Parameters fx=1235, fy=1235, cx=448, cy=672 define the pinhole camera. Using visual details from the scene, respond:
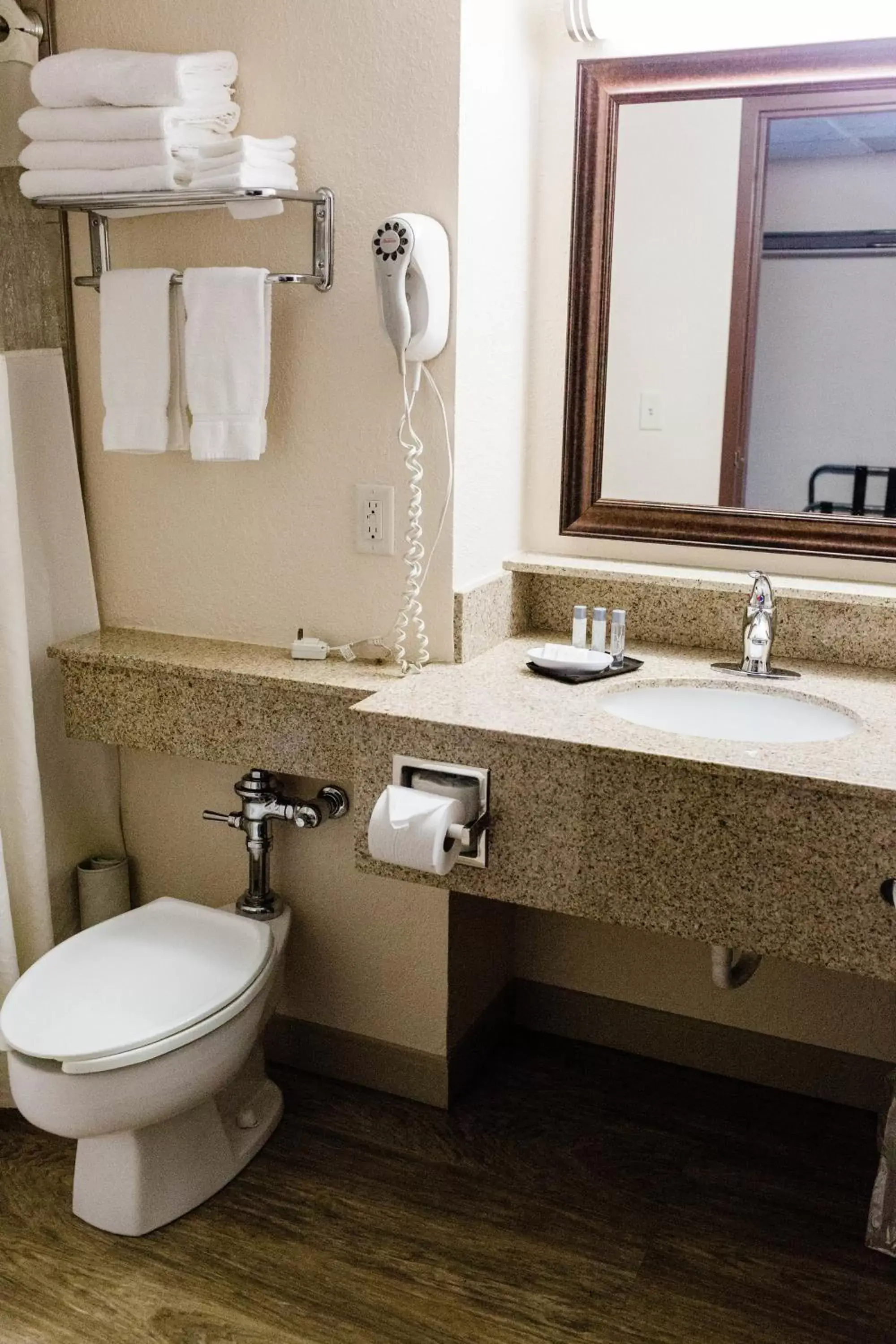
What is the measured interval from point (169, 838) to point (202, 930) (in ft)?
1.09

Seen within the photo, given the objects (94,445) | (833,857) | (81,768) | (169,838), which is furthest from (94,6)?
(833,857)

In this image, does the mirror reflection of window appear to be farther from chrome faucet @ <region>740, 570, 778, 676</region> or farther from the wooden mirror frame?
chrome faucet @ <region>740, 570, 778, 676</region>

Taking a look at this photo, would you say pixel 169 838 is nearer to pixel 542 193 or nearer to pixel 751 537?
pixel 751 537

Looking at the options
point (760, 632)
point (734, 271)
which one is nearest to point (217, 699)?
point (760, 632)

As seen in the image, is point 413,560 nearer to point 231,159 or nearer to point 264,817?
point 264,817

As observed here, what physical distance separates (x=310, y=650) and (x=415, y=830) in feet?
1.63

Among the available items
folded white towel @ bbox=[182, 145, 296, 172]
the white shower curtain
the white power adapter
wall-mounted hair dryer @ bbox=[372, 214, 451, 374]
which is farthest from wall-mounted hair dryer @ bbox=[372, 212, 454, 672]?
the white shower curtain

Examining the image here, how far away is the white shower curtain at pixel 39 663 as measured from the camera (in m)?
1.98

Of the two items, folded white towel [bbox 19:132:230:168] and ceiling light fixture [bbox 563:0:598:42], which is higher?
ceiling light fixture [bbox 563:0:598:42]

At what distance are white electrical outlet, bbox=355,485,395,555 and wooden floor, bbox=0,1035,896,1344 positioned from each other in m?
0.97

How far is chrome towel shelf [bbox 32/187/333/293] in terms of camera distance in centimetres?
178

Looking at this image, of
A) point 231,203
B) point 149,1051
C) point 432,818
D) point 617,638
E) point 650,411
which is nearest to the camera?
point 432,818

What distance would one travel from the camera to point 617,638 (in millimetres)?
1907

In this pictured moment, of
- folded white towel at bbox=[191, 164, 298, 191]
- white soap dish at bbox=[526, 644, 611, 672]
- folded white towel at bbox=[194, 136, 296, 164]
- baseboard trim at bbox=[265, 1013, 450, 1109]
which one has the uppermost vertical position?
folded white towel at bbox=[194, 136, 296, 164]
